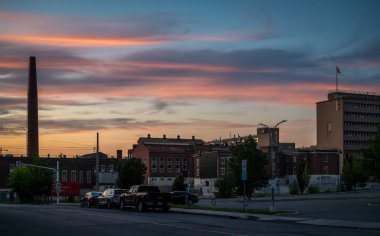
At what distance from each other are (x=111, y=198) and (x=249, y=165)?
625 inches

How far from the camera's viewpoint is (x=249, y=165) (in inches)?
2359

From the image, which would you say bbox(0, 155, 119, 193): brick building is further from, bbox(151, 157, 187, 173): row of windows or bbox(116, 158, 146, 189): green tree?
bbox(116, 158, 146, 189): green tree

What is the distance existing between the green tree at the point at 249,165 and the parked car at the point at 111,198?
12.3 metres

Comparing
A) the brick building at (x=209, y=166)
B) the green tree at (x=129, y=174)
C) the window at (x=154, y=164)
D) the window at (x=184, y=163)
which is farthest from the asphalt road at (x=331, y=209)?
the window at (x=184, y=163)

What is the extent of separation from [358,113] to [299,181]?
3726 inches

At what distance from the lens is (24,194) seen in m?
93.0

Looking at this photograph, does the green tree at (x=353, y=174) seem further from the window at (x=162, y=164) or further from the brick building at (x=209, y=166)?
the window at (x=162, y=164)

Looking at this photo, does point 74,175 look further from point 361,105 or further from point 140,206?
point 361,105

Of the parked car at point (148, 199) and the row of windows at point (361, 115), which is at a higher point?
the row of windows at point (361, 115)

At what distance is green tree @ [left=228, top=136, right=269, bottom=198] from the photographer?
5786cm

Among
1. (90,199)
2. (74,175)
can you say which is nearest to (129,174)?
(90,199)

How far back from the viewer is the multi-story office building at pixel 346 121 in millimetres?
177875

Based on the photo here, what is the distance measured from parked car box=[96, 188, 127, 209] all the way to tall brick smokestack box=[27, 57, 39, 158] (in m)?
72.6

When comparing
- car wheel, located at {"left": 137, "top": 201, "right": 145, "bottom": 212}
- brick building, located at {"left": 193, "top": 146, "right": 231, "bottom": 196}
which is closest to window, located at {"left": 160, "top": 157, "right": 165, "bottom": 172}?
brick building, located at {"left": 193, "top": 146, "right": 231, "bottom": 196}
